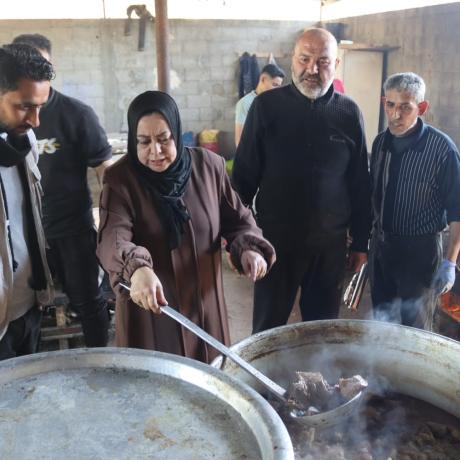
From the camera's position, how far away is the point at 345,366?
6.64 ft

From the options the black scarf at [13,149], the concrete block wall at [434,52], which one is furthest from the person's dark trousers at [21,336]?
the concrete block wall at [434,52]

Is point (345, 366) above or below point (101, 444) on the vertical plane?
below

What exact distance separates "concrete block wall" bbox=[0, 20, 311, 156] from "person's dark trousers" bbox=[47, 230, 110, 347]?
19.9 feet

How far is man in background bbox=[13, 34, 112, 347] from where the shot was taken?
9.02 ft

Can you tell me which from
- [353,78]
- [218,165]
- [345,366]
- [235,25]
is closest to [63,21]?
[235,25]

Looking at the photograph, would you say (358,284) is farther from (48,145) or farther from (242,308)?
(48,145)

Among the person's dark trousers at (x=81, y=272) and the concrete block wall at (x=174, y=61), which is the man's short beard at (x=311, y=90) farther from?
the concrete block wall at (x=174, y=61)

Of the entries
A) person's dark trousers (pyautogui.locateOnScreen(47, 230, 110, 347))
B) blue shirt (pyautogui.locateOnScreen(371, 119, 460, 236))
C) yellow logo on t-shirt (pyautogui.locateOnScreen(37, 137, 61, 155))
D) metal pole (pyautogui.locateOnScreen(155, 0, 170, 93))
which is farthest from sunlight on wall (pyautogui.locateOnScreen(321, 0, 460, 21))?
person's dark trousers (pyautogui.locateOnScreen(47, 230, 110, 347))

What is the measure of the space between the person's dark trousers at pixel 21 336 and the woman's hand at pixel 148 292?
638 mm

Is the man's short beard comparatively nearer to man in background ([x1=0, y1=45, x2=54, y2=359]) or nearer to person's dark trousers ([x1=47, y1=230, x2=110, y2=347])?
man in background ([x1=0, y1=45, x2=54, y2=359])

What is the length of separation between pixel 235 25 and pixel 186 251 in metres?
7.48

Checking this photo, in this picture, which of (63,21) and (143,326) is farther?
(63,21)

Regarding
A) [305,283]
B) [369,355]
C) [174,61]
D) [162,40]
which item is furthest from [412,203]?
[174,61]

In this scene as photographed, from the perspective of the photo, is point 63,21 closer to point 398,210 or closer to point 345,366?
point 398,210
